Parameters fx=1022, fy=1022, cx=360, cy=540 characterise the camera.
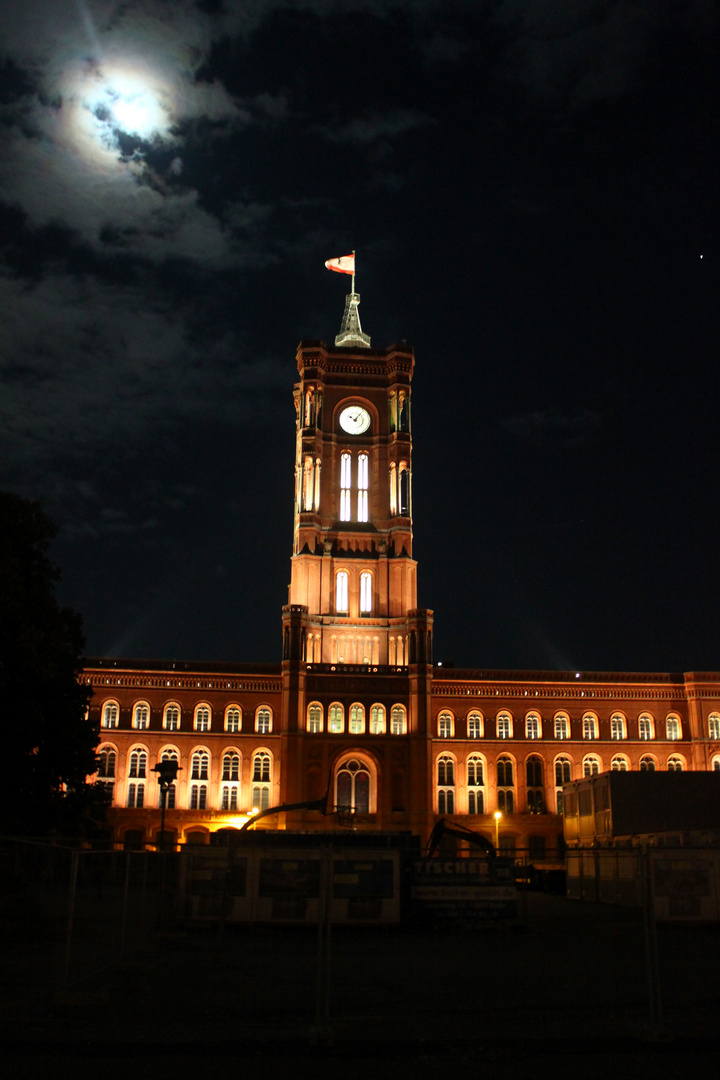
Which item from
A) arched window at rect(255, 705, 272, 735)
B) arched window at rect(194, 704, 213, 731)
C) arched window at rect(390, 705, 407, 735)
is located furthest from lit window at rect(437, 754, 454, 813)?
arched window at rect(194, 704, 213, 731)

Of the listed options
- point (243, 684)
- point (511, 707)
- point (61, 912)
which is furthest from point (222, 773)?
point (61, 912)

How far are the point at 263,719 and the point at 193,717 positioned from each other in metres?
4.76

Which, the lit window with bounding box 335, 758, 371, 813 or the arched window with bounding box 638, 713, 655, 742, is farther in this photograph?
the arched window with bounding box 638, 713, 655, 742

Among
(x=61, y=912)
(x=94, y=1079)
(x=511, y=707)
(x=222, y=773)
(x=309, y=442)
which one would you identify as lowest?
(x=94, y=1079)

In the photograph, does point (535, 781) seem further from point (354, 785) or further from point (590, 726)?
point (354, 785)

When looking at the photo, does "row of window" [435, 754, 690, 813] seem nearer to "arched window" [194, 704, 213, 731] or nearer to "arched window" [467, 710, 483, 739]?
"arched window" [467, 710, 483, 739]

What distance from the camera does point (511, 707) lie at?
236ft

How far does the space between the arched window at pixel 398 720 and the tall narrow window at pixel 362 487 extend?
1644cm

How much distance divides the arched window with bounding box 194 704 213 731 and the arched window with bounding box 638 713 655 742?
99.3ft

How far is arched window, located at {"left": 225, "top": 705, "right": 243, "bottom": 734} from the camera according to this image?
69.7 metres

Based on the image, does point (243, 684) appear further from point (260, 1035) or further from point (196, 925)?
point (260, 1035)

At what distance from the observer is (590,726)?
72.6 m

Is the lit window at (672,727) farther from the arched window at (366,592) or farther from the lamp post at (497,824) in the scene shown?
the arched window at (366,592)

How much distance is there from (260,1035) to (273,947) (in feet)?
36.3
